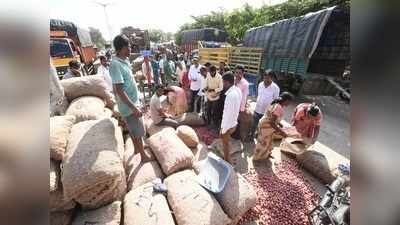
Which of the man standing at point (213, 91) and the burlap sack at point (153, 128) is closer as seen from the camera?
the burlap sack at point (153, 128)

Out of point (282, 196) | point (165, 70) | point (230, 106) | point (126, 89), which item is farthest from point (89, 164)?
point (165, 70)

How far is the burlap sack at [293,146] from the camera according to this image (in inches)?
160

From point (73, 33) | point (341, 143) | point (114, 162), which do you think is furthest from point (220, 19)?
point (114, 162)

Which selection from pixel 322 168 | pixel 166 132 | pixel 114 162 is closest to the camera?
pixel 114 162

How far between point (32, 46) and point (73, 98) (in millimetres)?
3974

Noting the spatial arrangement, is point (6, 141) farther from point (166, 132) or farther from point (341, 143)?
point (341, 143)

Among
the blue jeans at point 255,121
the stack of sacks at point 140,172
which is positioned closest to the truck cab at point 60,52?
the stack of sacks at point 140,172

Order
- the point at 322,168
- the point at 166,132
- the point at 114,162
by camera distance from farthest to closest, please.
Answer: the point at 322,168
the point at 166,132
the point at 114,162

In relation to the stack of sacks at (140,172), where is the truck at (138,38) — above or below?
above

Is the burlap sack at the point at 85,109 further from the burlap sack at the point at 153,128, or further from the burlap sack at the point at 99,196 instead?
the burlap sack at the point at 99,196

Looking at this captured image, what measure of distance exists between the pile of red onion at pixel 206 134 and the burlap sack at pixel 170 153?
1708 millimetres

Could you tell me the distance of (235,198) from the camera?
8.20 feet

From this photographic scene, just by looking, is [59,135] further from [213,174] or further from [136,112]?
[213,174]

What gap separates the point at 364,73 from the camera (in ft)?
1.48
